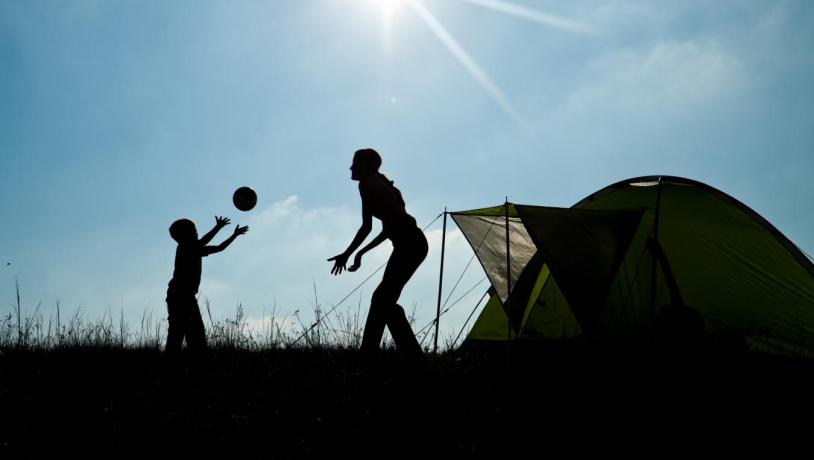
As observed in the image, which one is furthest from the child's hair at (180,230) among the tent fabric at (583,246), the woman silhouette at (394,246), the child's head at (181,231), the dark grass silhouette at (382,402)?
the tent fabric at (583,246)

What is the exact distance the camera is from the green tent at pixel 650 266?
602 cm

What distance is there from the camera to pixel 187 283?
682cm

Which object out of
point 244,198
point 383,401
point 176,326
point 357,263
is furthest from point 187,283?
point 383,401

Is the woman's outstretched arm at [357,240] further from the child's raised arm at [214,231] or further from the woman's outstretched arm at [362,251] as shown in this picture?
the child's raised arm at [214,231]

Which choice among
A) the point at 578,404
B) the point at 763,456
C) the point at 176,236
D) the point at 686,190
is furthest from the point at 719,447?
the point at 176,236

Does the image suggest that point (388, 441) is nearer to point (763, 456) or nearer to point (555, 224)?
point (763, 456)

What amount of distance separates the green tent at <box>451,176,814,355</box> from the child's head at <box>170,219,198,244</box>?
3.08 metres

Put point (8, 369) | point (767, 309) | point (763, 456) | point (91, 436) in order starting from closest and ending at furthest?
point (763, 456) < point (91, 436) < point (8, 369) < point (767, 309)

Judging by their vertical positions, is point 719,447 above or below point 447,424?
below

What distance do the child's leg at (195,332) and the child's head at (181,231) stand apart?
78cm

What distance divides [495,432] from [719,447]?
1.26 m

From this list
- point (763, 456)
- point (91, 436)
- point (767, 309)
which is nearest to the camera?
point (763, 456)

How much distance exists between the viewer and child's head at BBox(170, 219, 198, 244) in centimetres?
696

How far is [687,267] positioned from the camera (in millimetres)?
6859
